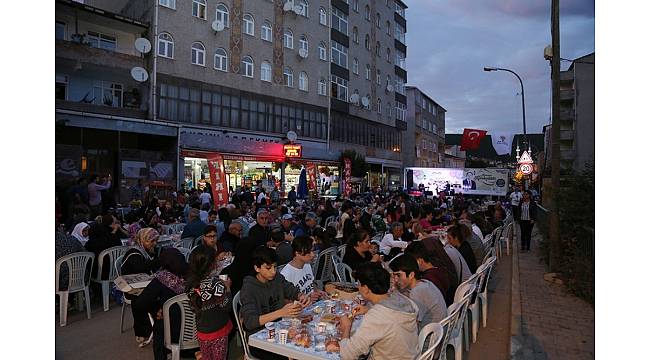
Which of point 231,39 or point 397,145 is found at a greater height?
point 231,39

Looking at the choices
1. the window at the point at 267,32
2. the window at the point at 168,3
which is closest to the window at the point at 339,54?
the window at the point at 267,32

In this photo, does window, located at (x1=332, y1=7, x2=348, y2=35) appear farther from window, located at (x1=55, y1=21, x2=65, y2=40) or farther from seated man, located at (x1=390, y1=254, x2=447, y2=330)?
seated man, located at (x1=390, y1=254, x2=447, y2=330)

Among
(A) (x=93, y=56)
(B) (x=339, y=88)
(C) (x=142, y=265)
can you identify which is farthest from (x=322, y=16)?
(C) (x=142, y=265)

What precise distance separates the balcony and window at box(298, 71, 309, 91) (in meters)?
12.9

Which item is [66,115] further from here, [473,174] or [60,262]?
[473,174]

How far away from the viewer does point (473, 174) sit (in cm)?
2986

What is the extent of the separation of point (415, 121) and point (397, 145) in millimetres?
9368

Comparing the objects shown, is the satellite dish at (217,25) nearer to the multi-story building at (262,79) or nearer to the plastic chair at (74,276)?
the multi-story building at (262,79)

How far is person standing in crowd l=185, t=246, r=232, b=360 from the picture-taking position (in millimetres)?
3814

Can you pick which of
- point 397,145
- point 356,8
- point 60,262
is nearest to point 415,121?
point 397,145

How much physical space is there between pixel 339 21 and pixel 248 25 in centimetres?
1199

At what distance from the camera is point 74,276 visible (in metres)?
6.51

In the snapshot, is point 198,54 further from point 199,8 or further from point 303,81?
point 303,81

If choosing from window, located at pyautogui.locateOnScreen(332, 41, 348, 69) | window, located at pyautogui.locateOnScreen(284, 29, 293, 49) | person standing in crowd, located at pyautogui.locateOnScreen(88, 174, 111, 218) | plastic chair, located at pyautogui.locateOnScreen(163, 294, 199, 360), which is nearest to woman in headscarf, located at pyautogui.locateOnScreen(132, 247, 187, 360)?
plastic chair, located at pyautogui.locateOnScreen(163, 294, 199, 360)
